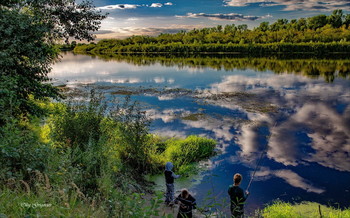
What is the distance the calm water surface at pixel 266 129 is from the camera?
9094mm

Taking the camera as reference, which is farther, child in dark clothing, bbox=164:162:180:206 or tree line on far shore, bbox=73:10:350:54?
tree line on far shore, bbox=73:10:350:54

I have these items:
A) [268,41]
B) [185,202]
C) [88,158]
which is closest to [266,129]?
[185,202]

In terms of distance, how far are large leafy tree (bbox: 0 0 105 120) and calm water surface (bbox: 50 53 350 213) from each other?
18.5 ft

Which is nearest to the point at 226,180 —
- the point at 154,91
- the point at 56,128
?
the point at 56,128

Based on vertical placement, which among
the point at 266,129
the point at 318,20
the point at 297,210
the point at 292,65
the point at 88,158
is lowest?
the point at 297,210

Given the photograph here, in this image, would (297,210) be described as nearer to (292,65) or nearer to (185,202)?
(185,202)

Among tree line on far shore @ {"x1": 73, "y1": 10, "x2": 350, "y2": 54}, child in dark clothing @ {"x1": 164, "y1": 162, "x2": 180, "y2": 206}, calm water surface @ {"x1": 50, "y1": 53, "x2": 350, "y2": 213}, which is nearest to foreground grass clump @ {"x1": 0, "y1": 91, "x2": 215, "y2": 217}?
child in dark clothing @ {"x1": 164, "y1": 162, "x2": 180, "y2": 206}

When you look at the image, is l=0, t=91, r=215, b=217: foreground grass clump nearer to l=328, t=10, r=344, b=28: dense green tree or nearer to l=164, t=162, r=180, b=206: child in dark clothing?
l=164, t=162, r=180, b=206: child in dark clothing

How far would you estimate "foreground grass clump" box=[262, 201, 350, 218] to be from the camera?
6.91 metres

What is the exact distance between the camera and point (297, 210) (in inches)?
299

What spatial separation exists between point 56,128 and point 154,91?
678 inches

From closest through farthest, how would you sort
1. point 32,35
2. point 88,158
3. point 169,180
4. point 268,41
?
1. point 88,158
2. point 169,180
3. point 32,35
4. point 268,41

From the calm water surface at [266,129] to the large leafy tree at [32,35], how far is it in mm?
5647

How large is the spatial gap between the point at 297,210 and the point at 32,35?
9775 millimetres
